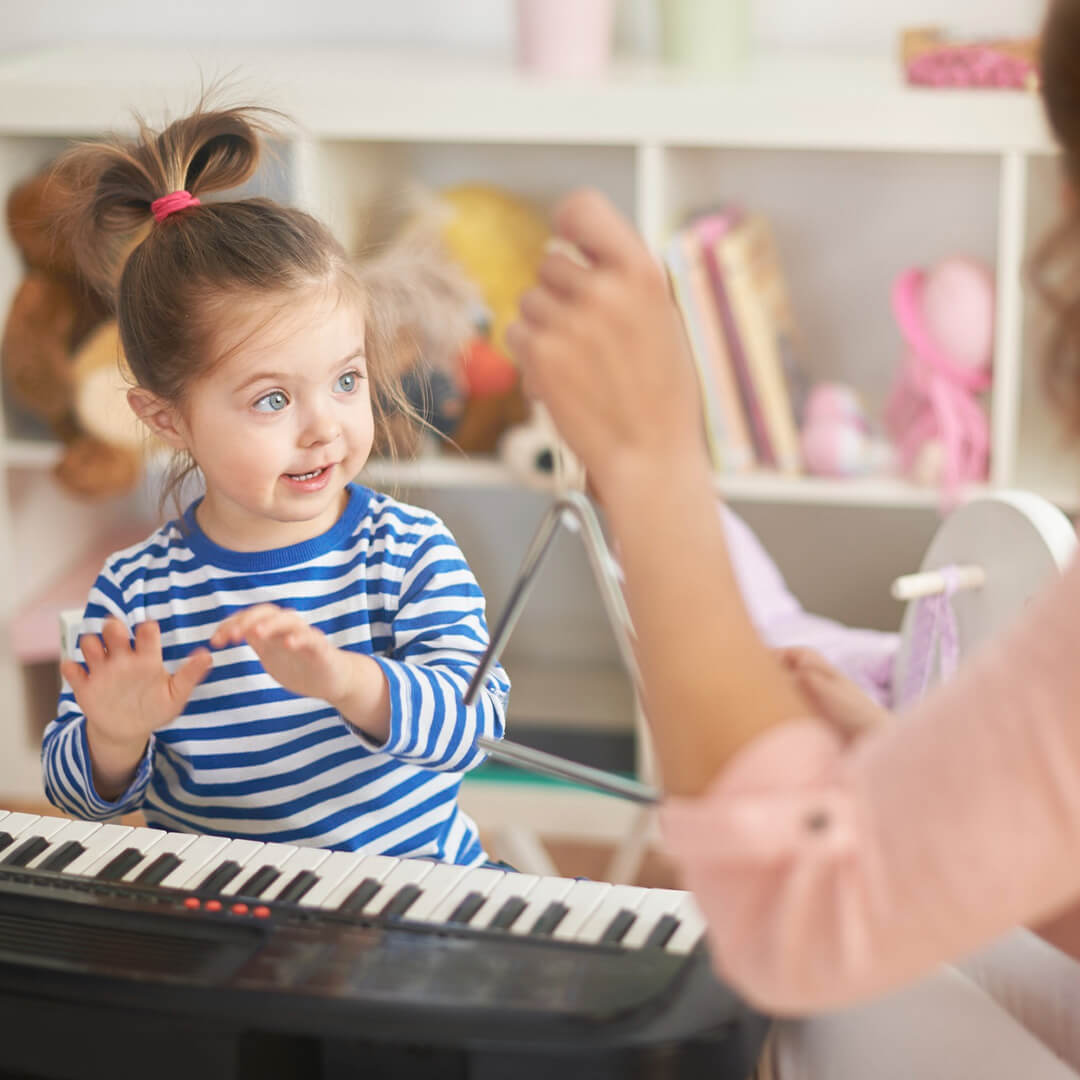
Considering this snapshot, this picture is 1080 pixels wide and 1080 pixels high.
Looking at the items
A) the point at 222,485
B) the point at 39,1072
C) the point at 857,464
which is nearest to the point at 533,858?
the point at 857,464

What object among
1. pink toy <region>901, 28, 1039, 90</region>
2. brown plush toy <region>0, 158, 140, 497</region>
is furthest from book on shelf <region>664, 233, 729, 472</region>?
brown plush toy <region>0, 158, 140, 497</region>

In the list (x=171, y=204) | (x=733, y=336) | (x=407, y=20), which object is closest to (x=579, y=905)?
(x=171, y=204)

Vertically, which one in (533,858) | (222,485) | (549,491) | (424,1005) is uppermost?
(222,485)

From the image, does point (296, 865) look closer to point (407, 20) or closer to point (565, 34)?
point (565, 34)

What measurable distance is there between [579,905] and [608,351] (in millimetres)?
365

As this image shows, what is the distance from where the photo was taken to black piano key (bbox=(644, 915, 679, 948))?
2.81 ft

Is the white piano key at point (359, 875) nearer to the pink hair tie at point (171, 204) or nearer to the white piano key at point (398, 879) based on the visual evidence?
the white piano key at point (398, 879)

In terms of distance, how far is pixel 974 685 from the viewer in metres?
0.63

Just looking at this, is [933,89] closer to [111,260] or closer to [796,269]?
[796,269]

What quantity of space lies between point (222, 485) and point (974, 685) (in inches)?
24.6

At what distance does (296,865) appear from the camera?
96 centimetres

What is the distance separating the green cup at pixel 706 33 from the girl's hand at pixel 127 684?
3.92 ft

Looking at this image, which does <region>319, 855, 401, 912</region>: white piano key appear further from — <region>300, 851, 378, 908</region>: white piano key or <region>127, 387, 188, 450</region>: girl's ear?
<region>127, 387, 188, 450</region>: girl's ear

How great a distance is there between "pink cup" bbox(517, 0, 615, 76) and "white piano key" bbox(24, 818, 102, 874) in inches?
47.8
